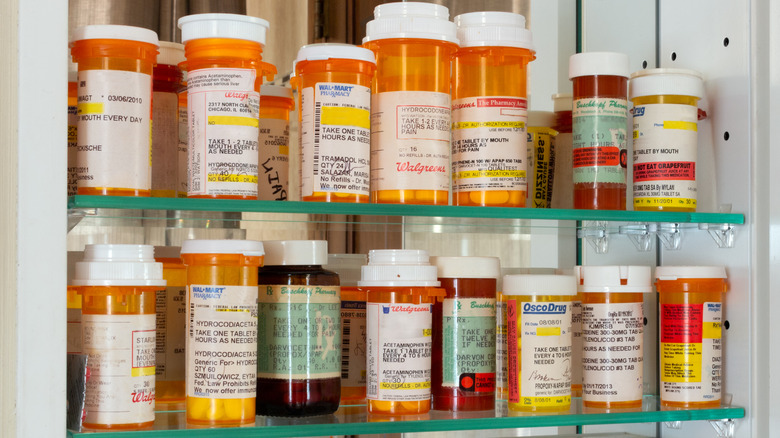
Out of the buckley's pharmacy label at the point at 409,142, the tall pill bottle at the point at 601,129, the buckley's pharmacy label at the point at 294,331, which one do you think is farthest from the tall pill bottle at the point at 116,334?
the tall pill bottle at the point at 601,129

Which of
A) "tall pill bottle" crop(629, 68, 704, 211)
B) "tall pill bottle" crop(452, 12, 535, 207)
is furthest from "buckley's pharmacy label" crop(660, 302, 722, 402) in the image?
"tall pill bottle" crop(452, 12, 535, 207)

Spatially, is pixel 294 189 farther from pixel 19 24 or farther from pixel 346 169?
pixel 19 24

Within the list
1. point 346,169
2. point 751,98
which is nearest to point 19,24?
point 346,169

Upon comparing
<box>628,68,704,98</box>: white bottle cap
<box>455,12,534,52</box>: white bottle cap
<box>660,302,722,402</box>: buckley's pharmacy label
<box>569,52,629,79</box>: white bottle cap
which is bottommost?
<box>660,302,722,402</box>: buckley's pharmacy label

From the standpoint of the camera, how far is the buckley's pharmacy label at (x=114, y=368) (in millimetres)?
783

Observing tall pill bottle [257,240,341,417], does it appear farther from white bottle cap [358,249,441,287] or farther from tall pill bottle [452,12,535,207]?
tall pill bottle [452,12,535,207]

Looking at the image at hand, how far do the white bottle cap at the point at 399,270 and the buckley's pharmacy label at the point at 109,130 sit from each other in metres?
0.23

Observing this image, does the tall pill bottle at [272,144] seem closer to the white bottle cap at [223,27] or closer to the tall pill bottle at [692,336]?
the white bottle cap at [223,27]

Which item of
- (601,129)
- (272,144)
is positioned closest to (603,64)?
(601,129)

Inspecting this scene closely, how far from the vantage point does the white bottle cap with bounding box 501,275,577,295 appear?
0.93m

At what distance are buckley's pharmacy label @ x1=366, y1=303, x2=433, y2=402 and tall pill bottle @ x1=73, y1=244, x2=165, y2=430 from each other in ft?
0.69

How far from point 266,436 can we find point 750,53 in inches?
26.0

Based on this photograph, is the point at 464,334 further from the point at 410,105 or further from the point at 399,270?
the point at 410,105

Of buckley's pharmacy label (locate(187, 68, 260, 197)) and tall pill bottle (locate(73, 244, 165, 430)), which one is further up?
buckley's pharmacy label (locate(187, 68, 260, 197))
